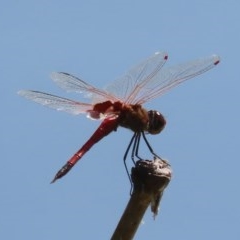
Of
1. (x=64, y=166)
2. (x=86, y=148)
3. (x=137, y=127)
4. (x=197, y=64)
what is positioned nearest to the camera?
(x=64, y=166)

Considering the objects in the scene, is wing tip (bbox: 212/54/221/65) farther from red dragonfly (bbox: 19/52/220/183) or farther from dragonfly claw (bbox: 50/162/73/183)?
dragonfly claw (bbox: 50/162/73/183)

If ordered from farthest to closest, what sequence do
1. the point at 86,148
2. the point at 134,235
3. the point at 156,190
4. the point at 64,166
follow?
1. the point at 86,148
2. the point at 64,166
3. the point at 156,190
4. the point at 134,235

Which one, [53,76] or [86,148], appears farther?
[53,76]

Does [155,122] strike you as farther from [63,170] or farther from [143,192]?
[143,192]

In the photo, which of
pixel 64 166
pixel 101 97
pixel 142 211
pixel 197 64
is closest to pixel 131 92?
pixel 101 97

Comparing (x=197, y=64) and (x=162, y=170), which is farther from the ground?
(x=197, y=64)

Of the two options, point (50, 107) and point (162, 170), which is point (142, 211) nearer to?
point (162, 170)

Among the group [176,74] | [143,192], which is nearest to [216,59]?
[176,74]

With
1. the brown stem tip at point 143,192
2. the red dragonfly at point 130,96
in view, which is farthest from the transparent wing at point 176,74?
the brown stem tip at point 143,192
